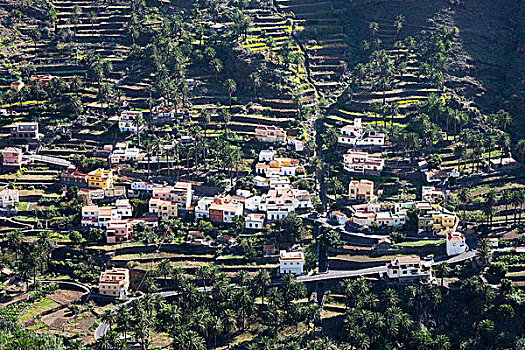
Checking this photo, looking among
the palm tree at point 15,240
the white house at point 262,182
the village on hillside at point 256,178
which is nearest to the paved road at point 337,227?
the village on hillside at point 256,178

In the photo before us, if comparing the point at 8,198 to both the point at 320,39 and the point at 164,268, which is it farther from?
the point at 320,39

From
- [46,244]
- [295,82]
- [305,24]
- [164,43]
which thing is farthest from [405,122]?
[46,244]

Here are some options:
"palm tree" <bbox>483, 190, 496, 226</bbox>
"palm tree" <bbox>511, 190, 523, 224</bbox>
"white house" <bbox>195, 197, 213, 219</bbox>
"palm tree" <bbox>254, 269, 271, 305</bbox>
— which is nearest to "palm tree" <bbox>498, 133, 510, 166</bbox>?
"palm tree" <bbox>511, 190, 523, 224</bbox>

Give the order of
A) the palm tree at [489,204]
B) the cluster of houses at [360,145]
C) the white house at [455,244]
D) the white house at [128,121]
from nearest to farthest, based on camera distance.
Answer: the white house at [455,244] < the palm tree at [489,204] < the cluster of houses at [360,145] < the white house at [128,121]

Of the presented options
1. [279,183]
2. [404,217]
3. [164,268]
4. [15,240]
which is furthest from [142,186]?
[404,217]

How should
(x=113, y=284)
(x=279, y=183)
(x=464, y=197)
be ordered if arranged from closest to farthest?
(x=113, y=284) → (x=464, y=197) → (x=279, y=183)

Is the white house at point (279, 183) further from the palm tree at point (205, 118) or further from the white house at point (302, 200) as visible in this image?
the palm tree at point (205, 118)

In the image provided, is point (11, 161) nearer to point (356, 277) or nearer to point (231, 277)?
point (231, 277)

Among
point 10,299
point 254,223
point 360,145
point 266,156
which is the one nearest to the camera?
point 10,299

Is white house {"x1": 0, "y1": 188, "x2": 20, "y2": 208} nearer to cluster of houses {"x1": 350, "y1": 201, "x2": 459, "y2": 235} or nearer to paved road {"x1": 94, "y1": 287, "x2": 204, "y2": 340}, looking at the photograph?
paved road {"x1": 94, "y1": 287, "x2": 204, "y2": 340}

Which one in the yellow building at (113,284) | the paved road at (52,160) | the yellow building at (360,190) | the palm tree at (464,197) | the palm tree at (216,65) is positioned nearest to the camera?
the yellow building at (113,284)
